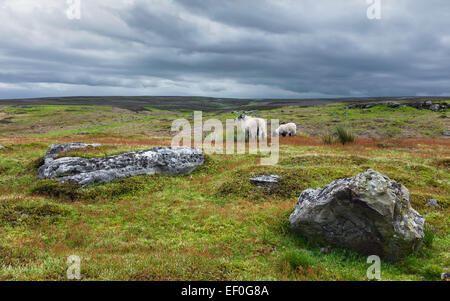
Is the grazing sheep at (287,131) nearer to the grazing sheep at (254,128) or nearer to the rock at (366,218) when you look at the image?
the grazing sheep at (254,128)

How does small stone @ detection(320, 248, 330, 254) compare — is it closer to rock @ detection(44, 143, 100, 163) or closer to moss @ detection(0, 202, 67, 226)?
moss @ detection(0, 202, 67, 226)

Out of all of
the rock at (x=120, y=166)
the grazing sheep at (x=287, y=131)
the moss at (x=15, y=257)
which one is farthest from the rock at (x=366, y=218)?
the grazing sheep at (x=287, y=131)

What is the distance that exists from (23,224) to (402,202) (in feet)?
47.4

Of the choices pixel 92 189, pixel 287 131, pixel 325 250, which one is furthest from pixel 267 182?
pixel 287 131

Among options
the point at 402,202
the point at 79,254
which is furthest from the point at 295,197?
the point at 79,254

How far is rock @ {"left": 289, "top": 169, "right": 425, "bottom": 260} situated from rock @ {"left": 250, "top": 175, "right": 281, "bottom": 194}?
5.22 m

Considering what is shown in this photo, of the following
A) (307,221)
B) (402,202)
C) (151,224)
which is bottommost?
(151,224)

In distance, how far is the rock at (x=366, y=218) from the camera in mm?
8234

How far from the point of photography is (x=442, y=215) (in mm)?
11352

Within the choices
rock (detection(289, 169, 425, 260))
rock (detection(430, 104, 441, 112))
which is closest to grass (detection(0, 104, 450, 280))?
rock (detection(289, 169, 425, 260))

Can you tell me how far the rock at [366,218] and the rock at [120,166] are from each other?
36.3ft

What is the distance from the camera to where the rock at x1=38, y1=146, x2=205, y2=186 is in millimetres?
15688

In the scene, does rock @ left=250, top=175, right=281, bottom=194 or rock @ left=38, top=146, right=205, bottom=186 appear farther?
rock @ left=38, top=146, right=205, bottom=186
